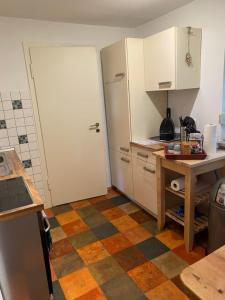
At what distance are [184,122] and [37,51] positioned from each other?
5.69ft

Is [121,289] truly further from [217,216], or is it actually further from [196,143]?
[196,143]

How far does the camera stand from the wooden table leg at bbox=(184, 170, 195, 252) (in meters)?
1.81

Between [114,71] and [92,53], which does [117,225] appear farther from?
[92,53]

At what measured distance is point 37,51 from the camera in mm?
2492

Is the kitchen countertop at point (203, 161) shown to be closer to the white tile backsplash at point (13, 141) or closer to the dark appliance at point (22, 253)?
the dark appliance at point (22, 253)

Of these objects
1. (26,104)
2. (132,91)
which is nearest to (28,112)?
(26,104)

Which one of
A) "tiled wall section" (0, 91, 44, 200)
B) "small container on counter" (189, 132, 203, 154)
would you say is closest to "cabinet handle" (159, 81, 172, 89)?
"small container on counter" (189, 132, 203, 154)

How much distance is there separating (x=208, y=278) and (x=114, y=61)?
7.75 ft

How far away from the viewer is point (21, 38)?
244 centimetres

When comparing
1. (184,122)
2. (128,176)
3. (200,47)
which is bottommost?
(128,176)

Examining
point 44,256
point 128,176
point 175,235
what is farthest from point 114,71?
point 44,256

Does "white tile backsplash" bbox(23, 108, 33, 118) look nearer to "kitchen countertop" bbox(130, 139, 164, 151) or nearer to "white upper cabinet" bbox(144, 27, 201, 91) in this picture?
"kitchen countertop" bbox(130, 139, 164, 151)

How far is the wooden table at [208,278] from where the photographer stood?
0.69 metres

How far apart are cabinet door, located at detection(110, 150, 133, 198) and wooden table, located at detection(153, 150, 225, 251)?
0.63m
